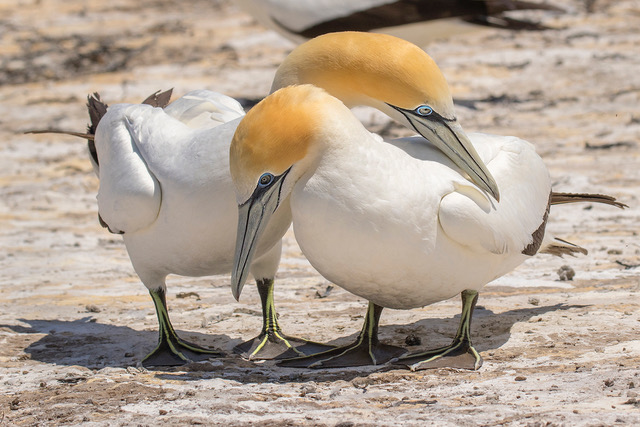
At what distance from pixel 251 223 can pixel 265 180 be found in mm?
192

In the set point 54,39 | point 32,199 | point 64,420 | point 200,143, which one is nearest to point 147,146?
point 200,143

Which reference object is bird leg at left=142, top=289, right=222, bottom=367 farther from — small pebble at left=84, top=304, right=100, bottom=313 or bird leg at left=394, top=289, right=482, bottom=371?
bird leg at left=394, top=289, right=482, bottom=371

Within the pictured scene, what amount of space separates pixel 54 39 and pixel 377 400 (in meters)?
10.4

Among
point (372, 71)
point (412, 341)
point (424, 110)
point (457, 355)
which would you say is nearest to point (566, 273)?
point (412, 341)

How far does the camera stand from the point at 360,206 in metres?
3.93

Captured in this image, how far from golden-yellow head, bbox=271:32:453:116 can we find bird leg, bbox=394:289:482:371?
887mm

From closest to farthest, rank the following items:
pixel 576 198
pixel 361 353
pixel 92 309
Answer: pixel 361 353
pixel 576 198
pixel 92 309

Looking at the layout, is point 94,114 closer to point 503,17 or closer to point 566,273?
point 566,273

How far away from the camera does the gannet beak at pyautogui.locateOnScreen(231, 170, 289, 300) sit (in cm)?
402

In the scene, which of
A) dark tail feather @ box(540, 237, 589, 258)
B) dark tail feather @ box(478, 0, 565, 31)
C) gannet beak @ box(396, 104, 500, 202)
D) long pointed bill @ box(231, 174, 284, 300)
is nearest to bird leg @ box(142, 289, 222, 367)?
long pointed bill @ box(231, 174, 284, 300)

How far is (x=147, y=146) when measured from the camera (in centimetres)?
459

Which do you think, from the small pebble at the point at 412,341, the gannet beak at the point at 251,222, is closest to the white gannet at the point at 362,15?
the small pebble at the point at 412,341

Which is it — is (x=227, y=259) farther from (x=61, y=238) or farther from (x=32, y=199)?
(x=32, y=199)

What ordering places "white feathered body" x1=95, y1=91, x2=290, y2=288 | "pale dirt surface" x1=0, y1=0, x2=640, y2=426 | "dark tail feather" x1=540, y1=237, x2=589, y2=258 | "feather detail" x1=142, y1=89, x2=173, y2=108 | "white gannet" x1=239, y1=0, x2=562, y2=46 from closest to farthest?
"pale dirt surface" x1=0, y1=0, x2=640, y2=426 → "white feathered body" x1=95, y1=91, x2=290, y2=288 → "dark tail feather" x1=540, y1=237, x2=589, y2=258 → "feather detail" x1=142, y1=89, x2=173, y2=108 → "white gannet" x1=239, y1=0, x2=562, y2=46
